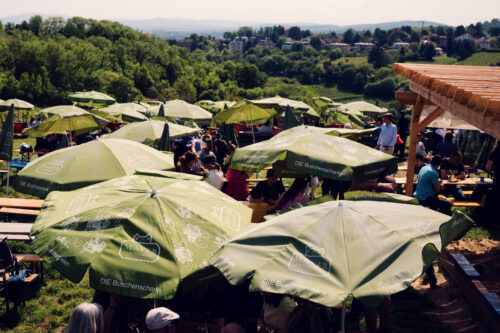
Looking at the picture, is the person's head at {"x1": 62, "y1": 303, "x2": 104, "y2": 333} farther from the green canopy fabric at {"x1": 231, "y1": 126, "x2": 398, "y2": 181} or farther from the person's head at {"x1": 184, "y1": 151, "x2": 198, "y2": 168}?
the person's head at {"x1": 184, "y1": 151, "x2": 198, "y2": 168}

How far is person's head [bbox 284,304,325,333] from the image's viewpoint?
157 inches

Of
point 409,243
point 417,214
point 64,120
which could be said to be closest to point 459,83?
point 417,214

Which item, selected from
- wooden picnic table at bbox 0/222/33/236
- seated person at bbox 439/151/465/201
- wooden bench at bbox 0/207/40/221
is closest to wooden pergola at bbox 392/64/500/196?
seated person at bbox 439/151/465/201

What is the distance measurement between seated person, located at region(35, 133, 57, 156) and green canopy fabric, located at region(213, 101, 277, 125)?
4574mm

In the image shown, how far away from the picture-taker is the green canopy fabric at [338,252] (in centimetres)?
333

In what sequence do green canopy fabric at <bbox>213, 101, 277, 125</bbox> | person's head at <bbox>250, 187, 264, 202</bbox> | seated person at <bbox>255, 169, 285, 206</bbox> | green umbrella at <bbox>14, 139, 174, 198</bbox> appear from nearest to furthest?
1. green umbrella at <bbox>14, 139, 174, 198</bbox>
2. person's head at <bbox>250, 187, 264, 202</bbox>
3. seated person at <bbox>255, 169, 285, 206</bbox>
4. green canopy fabric at <bbox>213, 101, 277, 125</bbox>

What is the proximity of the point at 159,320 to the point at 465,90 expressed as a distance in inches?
190

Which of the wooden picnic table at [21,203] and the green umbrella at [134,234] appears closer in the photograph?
the green umbrella at [134,234]

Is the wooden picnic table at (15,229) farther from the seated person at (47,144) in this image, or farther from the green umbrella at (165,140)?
the seated person at (47,144)

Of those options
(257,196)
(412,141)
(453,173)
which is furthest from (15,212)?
(453,173)

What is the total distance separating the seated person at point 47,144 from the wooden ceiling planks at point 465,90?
9.37m

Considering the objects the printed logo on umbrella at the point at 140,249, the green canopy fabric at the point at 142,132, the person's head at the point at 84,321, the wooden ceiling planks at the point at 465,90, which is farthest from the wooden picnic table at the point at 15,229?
the wooden ceiling planks at the point at 465,90

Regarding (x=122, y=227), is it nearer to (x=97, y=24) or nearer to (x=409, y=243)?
(x=409, y=243)

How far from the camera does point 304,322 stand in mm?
3984
